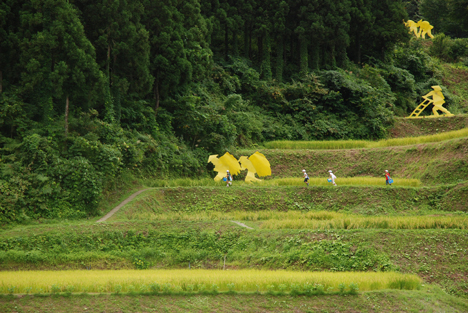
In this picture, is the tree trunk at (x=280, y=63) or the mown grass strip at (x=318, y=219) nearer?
the mown grass strip at (x=318, y=219)

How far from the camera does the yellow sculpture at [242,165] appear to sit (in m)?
28.6

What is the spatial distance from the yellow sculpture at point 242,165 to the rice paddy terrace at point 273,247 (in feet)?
2.87

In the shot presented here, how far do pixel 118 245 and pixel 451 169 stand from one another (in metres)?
18.5

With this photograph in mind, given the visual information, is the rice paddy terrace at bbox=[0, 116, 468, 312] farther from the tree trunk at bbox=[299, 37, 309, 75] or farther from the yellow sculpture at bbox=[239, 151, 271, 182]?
the tree trunk at bbox=[299, 37, 309, 75]

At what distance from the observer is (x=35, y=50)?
2288 centimetres

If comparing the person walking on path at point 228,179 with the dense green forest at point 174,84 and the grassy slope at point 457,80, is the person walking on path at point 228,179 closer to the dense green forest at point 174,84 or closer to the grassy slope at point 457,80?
the dense green forest at point 174,84

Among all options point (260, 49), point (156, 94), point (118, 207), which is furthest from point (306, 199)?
point (260, 49)

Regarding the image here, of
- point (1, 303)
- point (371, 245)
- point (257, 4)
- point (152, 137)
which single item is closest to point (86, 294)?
point (1, 303)

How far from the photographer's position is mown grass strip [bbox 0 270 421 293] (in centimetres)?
1342

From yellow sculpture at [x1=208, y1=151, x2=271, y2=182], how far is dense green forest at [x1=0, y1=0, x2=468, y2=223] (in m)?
1.77

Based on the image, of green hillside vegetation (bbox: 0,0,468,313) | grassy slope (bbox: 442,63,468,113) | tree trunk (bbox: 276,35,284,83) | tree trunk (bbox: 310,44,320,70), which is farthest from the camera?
grassy slope (bbox: 442,63,468,113)

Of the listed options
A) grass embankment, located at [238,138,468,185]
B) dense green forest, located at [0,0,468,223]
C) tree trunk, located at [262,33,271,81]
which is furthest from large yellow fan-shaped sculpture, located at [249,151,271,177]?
tree trunk, located at [262,33,271,81]

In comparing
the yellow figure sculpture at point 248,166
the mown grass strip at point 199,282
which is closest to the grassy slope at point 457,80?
the yellow figure sculpture at point 248,166

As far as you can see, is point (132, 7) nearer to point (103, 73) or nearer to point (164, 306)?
point (103, 73)
